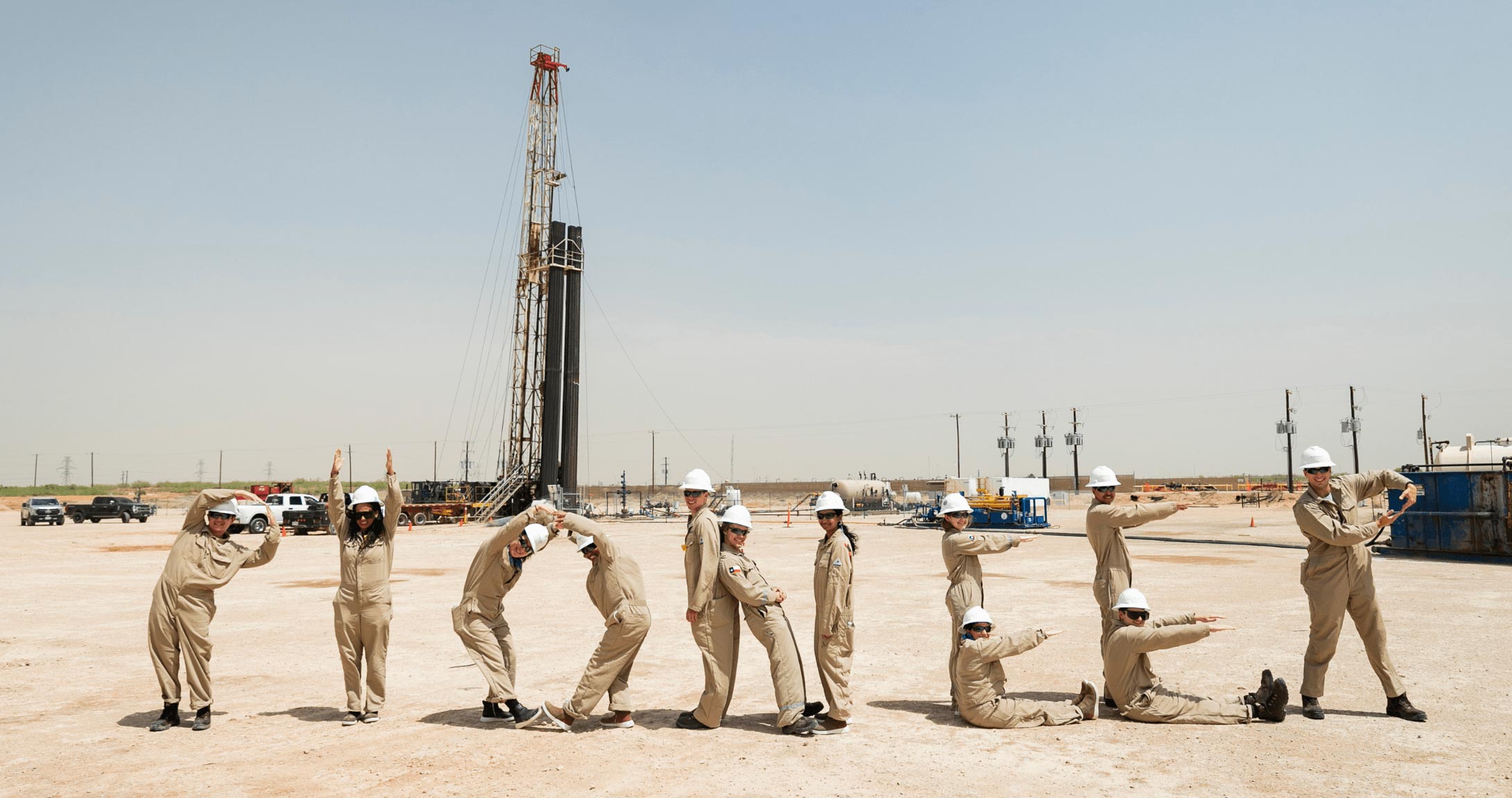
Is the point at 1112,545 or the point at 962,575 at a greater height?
the point at 1112,545

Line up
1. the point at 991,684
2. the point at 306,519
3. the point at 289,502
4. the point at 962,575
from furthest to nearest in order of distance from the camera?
the point at 289,502, the point at 306,519, the point at 962,575, the point at 991,684

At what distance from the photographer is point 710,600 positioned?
24.8ft

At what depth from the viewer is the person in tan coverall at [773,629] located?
746 cm

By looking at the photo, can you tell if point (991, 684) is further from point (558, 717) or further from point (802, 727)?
point (558, 717)

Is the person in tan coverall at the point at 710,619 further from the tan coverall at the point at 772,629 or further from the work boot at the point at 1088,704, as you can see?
the work boot at the point at 1088,704

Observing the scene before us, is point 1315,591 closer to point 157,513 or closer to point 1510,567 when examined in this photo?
point 1510,567

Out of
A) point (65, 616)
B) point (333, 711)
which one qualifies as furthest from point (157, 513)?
point (333, 711)

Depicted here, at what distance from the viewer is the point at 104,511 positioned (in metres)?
49.8

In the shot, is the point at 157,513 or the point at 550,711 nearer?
the point at 550,711

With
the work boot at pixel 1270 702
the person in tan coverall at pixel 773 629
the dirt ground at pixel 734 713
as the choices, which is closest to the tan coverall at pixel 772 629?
the person in tan coverall at pixel 773 629

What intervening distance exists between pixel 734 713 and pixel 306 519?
1442 inches

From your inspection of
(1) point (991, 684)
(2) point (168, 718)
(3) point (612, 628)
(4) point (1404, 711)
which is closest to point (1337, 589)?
(4) point (1404, 711)

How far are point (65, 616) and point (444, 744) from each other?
1132 centimetres

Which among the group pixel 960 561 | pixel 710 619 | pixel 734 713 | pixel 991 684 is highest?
pixel 960 561
